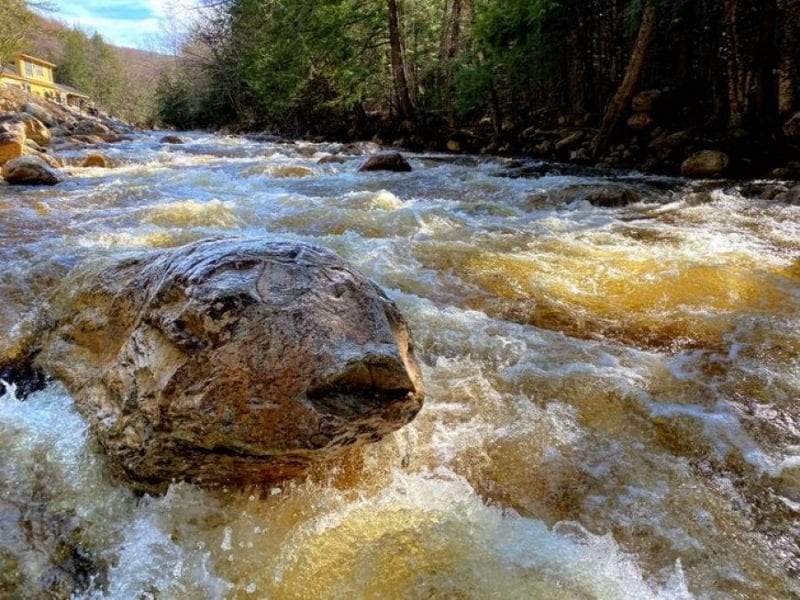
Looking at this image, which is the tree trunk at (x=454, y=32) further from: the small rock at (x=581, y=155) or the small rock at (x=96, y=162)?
the small rock at (x=96, y=162)

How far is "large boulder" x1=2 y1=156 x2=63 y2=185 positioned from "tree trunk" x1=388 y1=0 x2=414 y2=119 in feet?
33.6

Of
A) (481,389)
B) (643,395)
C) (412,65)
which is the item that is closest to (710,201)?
(643,395)

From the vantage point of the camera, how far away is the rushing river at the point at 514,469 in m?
1.71

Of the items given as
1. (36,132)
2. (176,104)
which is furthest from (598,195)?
(176,104)

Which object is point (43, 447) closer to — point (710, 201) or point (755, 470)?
point (755, 470)

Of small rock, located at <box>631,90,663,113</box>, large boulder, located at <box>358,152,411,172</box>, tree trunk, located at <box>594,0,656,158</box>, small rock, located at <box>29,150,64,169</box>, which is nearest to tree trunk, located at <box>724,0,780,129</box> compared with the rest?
tree trunk, located at <box>594,0,656,158</box>

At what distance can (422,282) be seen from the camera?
4.14 m

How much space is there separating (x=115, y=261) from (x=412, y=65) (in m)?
16.9

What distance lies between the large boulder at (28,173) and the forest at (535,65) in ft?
30.6

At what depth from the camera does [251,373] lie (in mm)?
1828

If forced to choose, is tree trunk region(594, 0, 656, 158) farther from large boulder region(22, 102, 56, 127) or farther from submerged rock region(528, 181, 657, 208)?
large boulder region(22, 102, 56, 127)

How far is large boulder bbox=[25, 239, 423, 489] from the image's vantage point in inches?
71.0

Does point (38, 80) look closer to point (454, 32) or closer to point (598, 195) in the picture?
point (454, 32)

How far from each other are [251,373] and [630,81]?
33.9 feet
